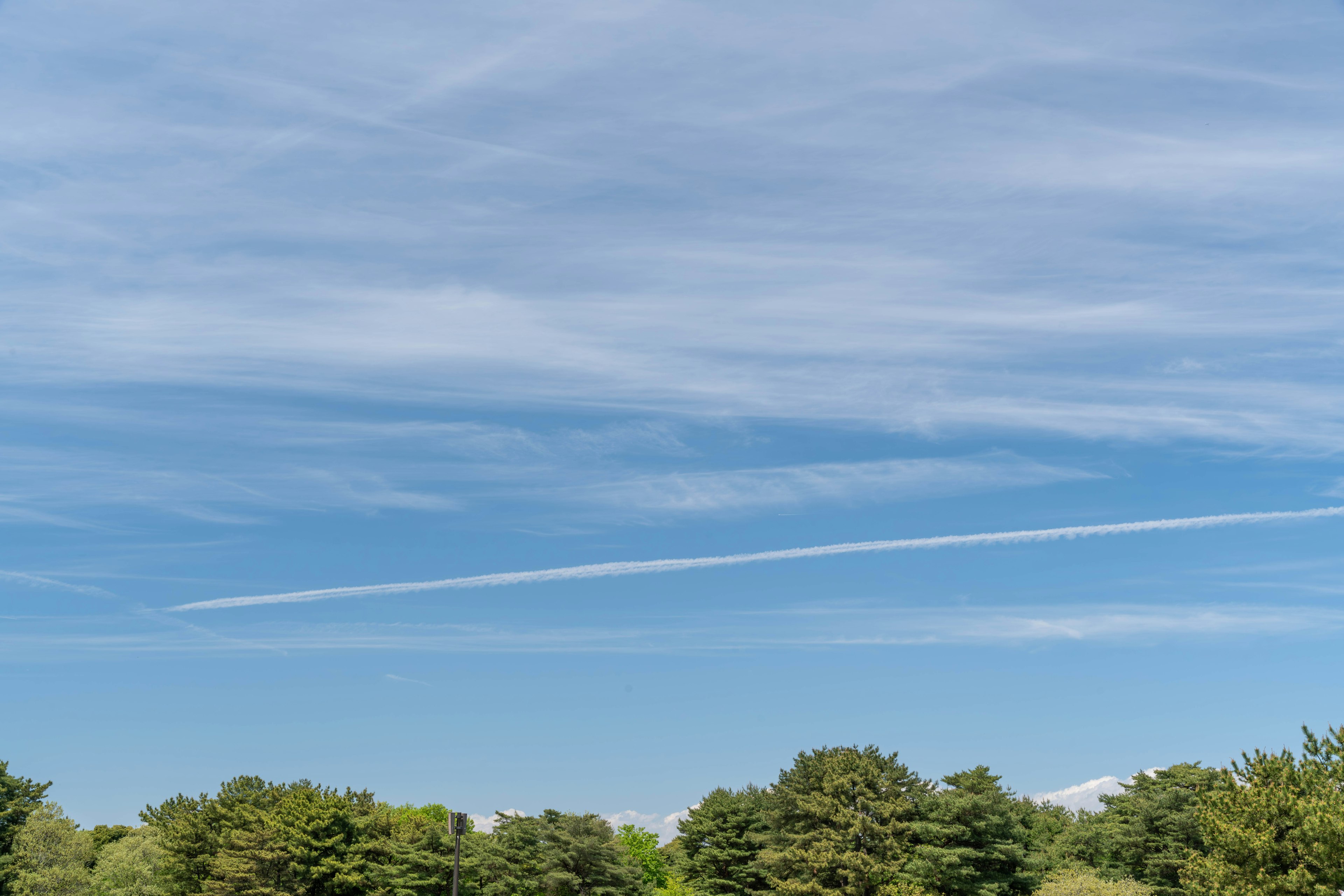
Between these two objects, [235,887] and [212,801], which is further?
[212,801]

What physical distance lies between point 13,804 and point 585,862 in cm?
5220

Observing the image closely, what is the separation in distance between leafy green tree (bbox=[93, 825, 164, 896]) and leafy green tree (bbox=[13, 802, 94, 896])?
174cm

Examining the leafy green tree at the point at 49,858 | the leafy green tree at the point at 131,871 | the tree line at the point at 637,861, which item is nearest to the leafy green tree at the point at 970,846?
the tree line at the point at 637,861

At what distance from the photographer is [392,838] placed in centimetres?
7512

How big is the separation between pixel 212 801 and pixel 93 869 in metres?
14.2

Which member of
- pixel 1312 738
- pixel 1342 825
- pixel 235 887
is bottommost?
pixel 235 887

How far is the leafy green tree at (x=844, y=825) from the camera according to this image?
224ft

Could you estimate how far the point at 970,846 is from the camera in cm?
6888

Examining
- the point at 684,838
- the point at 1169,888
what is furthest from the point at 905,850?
the point at 684,838

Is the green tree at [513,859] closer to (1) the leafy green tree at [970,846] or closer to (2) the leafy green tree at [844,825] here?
(2) the leafy green tree at [844,825]

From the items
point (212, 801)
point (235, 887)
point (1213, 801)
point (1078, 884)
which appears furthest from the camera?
point (212, 801)

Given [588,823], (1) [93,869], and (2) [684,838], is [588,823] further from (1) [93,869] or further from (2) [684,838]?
(1) [93,869]

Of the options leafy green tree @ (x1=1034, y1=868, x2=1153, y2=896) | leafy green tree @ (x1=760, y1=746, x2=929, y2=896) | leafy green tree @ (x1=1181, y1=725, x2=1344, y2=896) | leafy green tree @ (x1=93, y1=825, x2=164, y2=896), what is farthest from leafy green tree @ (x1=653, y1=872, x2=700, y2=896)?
leafy green tree @ (x1=1181, y1=725, x2=1344, y2=896)

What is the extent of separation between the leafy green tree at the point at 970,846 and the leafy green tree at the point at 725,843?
723 inches
